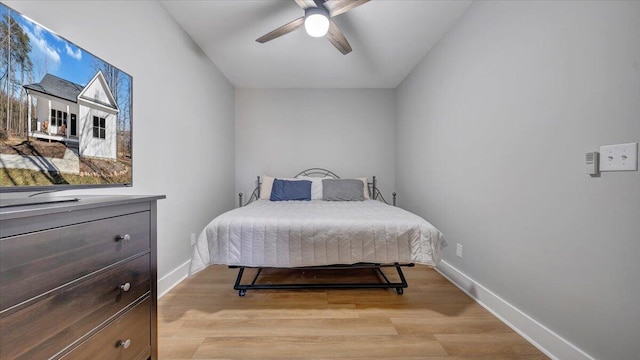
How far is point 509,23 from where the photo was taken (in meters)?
1.62

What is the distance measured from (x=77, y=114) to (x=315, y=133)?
9.66 ft

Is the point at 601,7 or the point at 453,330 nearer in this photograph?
the point at 601,7

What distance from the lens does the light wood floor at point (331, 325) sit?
4.53ft

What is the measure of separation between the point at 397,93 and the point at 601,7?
2.76 metres

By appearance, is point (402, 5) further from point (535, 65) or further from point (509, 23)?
point (535, 65)

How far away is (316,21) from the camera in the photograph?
188cm

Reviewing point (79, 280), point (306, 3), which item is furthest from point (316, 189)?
point (79, 280)

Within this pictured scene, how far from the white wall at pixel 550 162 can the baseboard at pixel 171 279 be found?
2536mm

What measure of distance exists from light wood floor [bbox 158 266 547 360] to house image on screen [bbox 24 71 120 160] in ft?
4.02

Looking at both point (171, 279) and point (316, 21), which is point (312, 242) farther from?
→ point (316, 21)

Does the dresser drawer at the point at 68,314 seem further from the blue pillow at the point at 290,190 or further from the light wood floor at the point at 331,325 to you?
the blue pillow at the point at 290,190

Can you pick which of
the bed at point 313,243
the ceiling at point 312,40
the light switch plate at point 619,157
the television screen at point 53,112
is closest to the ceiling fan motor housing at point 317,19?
the ceiling at point 312,40

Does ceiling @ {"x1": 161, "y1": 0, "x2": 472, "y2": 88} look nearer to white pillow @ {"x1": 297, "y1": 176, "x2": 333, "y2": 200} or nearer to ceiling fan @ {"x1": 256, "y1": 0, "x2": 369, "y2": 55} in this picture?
ceiling fan @ {"x1": 256, "y1": 0, "x2": 369, "y2": 55}

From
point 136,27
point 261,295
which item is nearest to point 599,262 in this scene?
point 261,295
